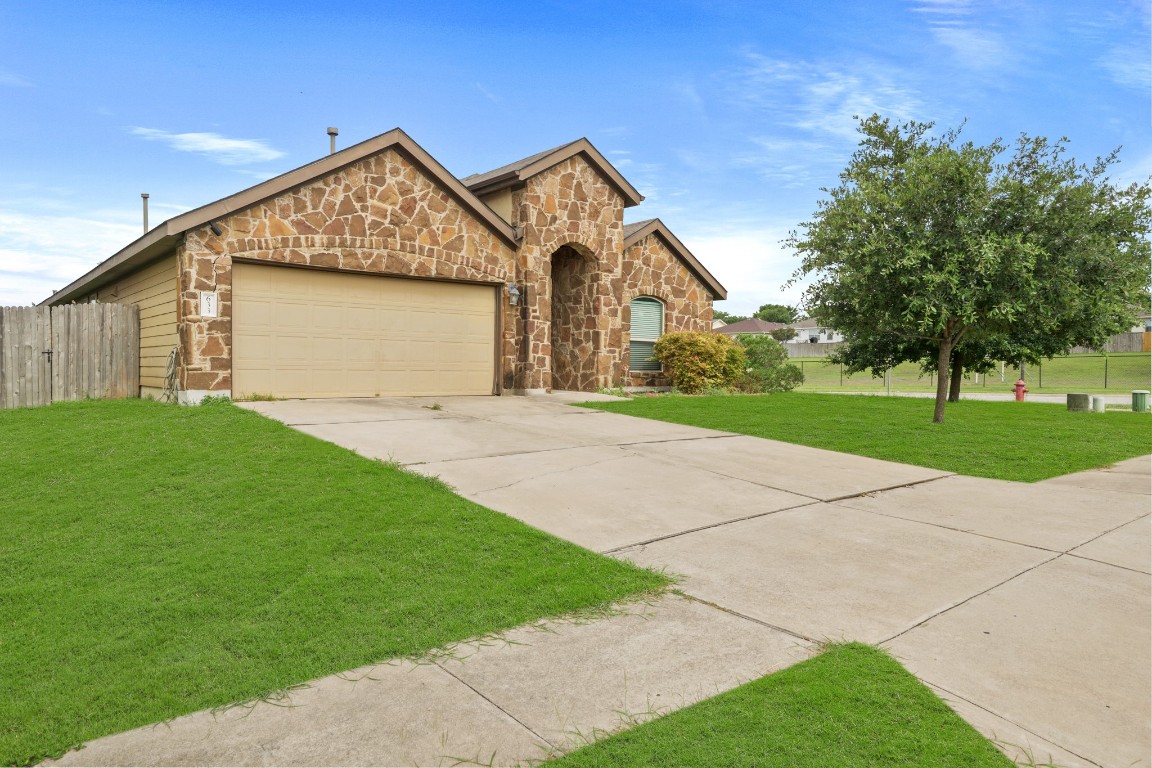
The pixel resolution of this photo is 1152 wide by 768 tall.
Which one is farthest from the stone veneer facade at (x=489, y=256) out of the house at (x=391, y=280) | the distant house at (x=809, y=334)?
the distant house at (x=809, y=334)

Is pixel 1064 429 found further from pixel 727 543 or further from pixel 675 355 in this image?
pixel 727 543

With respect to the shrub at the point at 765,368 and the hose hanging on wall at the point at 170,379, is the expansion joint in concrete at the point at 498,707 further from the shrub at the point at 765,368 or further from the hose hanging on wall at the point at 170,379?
the shrub at the point at 765,368

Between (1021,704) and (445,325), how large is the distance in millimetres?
13659

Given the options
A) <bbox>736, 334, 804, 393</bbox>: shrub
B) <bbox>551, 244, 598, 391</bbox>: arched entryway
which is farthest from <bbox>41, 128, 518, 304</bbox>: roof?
<bbox>736, 334, 804, 393</bbox>: shrub

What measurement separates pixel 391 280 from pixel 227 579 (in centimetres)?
1091

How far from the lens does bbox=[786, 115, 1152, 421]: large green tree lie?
1177 centimetres

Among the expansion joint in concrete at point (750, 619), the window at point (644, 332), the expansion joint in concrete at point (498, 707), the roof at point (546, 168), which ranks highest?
the roof at point (546, 168)

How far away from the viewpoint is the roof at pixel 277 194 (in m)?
12.3

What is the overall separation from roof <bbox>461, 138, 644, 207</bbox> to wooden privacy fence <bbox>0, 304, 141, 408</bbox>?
26.9 feet

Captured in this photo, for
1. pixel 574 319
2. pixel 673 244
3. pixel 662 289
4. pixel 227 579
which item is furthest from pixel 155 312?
pixel 673 244

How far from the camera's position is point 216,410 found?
11.5 meters

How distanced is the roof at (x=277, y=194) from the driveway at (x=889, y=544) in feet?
14.2

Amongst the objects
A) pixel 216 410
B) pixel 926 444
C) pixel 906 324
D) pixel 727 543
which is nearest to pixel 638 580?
pixel 727 543

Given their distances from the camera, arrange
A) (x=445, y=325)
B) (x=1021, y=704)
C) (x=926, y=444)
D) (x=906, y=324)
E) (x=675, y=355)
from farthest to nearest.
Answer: (x=675, y=355)
(x=445, y=325)
(x=906, y=324)
(x=926, y=444)
(x=1021, y=704)
